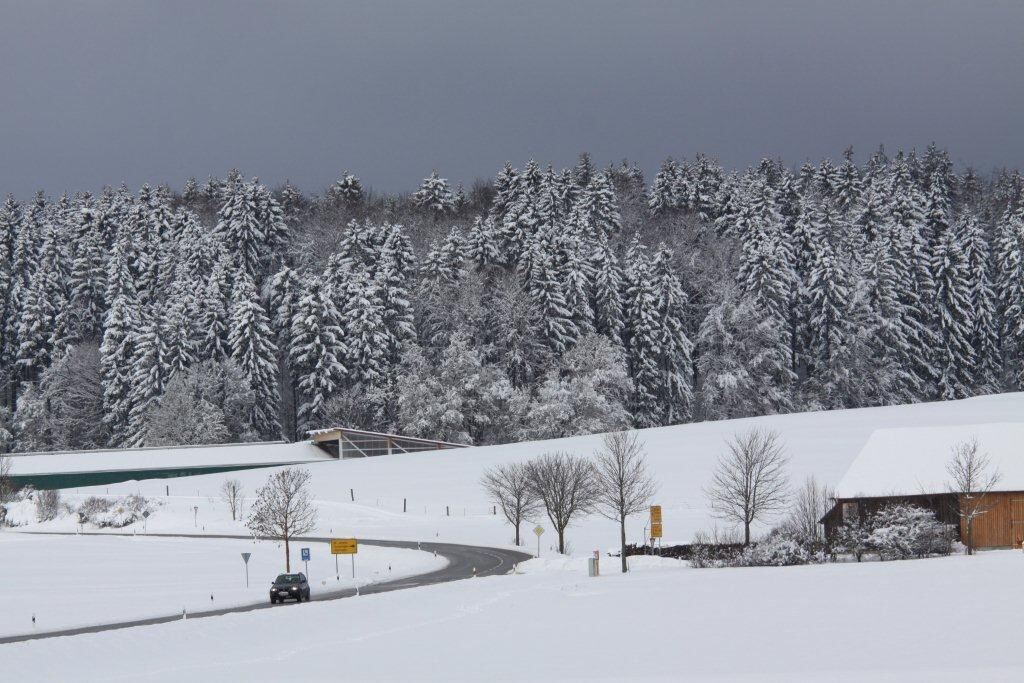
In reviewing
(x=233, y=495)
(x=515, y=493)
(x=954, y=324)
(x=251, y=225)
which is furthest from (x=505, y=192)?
(x=515, y=493)

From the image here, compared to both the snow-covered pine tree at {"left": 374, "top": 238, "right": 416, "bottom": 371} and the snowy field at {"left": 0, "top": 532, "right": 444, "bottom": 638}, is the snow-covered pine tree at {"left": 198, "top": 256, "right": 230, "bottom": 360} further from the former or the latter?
the snowy field at {"left": 0, "top": 532, "right": 444, "bottom": 638}

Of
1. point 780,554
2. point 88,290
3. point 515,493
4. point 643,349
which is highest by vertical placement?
point 88,290

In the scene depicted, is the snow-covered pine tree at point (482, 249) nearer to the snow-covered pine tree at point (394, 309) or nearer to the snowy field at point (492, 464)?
the snow-covered pine tree at point (394, 309)

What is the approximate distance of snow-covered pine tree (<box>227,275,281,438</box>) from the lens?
105 meters

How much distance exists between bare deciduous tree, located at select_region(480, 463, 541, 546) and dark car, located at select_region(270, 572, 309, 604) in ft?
74.1

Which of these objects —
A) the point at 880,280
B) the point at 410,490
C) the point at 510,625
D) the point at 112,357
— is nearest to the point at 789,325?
the point at 880,280

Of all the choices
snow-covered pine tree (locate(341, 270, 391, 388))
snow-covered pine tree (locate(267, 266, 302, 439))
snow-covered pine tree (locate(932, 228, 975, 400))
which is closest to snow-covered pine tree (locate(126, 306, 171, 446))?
snow-covered pine tree (locate(267, 266, 302, 439))

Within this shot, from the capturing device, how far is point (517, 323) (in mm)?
103375

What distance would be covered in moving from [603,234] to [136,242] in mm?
49108

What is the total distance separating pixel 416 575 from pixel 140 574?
40.2ft

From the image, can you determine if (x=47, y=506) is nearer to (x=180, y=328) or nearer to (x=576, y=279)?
(x=180, y=328)

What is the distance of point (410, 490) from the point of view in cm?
7762

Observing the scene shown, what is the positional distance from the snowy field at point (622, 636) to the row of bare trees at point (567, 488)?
20.3m

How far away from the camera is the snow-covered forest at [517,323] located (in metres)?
99.9
